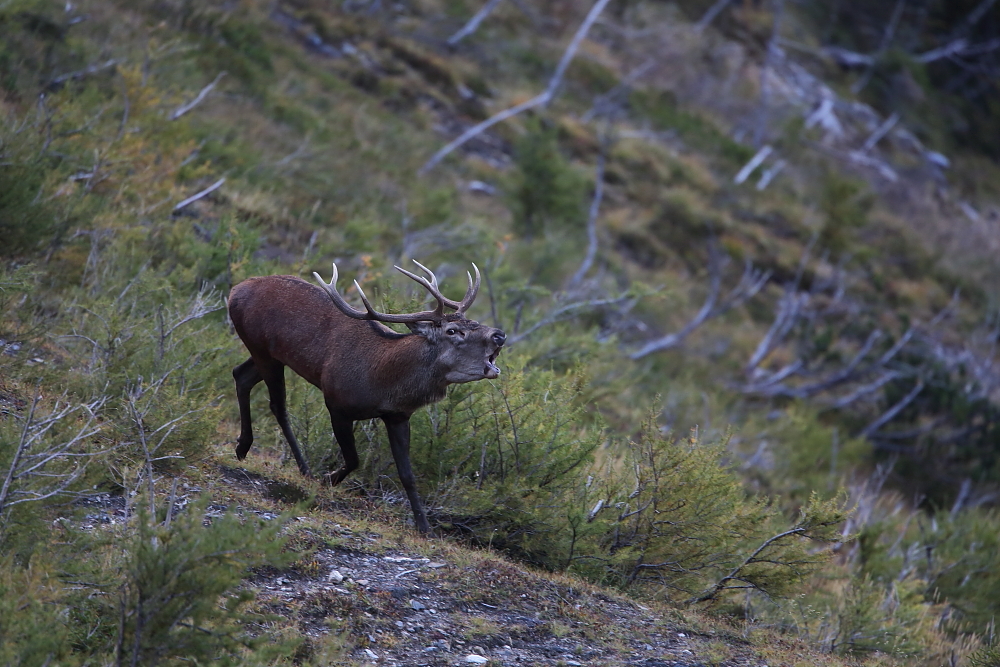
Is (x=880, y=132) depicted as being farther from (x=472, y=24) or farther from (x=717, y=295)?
(x=717, y=295)

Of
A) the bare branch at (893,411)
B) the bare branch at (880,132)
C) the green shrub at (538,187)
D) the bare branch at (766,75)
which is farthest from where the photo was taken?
the bare branch at (880,132)

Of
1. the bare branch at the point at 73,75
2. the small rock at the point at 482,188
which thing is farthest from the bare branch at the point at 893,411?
the bare branch at the point at 73,75

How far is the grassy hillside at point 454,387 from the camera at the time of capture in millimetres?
4918

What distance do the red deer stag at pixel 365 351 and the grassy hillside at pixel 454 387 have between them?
1.90 ft

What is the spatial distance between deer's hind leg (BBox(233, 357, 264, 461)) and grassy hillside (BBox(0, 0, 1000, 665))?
14 cm

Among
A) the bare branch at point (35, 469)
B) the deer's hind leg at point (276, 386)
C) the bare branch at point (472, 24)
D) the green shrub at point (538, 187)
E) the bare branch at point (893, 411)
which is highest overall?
the bare branch at point (35, 469)

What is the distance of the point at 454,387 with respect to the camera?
695 centimetres

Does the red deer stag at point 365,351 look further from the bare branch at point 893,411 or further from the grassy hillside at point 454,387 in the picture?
the bare branch at point 893,411

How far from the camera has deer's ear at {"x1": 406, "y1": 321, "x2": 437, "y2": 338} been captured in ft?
19.9

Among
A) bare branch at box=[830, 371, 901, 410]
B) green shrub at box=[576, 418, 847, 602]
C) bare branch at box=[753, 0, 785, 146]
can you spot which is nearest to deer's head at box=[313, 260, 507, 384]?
green shrub at box=[576, 418, 847, 602]

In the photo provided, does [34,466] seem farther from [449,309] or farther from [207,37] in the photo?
[207,37]

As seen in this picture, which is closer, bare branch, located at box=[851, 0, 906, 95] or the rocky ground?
the rocky ground

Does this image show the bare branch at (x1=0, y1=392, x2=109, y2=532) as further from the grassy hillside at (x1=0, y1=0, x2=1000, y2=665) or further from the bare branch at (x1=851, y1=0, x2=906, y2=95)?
the bare branch at (x1=851, y1=0, x2=906, y2=95)

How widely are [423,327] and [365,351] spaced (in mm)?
414
